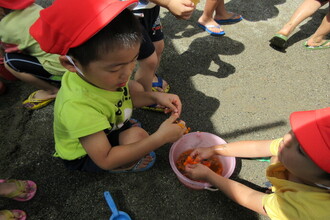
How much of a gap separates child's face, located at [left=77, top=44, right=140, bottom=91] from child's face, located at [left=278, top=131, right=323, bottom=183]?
81cm

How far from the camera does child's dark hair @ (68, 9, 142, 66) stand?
96cm

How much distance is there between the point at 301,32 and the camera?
2906 mm

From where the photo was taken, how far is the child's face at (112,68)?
1009mm

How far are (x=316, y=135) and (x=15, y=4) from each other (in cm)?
209

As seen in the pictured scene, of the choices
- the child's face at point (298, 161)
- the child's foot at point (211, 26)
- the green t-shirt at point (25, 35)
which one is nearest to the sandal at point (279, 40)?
the child's foot at point (211, 26)

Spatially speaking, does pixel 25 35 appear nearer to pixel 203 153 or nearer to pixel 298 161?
pixel 203 153

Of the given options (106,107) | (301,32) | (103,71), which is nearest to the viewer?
(103,71)

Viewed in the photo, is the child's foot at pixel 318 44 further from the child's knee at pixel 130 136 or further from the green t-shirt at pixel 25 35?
the green t-shirt at pixel 25 35

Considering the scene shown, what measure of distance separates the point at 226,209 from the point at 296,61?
6.02 feet

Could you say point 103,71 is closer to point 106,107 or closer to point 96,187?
point 106,107

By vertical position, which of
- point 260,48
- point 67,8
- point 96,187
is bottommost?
point 96,187

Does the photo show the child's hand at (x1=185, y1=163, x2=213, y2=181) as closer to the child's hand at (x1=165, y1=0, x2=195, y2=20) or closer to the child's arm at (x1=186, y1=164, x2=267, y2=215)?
the child's arm at (x1=186, y1=164, x2=267, y2=215)

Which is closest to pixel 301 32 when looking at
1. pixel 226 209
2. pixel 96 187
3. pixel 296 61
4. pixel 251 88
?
pixel 296 61

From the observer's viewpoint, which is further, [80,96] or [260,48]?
[260,48]
